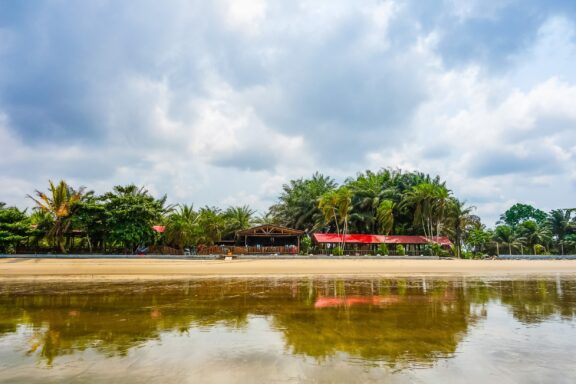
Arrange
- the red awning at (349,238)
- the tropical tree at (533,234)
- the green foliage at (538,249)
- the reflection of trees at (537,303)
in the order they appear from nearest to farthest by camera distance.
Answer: the reflection of trees at (537,303), the red awning at (349,238), the green foliage at (538,249), the tropical tree at (533,234)

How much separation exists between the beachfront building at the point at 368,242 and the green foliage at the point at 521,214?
41725mm

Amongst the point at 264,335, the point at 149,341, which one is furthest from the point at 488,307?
the point at 149,341

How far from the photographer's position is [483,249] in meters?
56.6

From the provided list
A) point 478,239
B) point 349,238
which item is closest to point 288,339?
point 349,238

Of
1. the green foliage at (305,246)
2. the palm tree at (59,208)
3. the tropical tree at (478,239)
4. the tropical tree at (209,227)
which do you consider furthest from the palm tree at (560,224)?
the palm tree at (59,208)

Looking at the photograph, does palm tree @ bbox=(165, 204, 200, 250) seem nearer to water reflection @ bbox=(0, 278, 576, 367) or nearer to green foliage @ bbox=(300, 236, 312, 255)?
green foliage @ bbox=(300, 236, 312, 255)

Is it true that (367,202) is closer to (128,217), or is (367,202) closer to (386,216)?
(386,216)

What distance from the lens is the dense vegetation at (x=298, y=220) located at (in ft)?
122

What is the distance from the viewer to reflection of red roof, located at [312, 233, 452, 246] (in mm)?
47812

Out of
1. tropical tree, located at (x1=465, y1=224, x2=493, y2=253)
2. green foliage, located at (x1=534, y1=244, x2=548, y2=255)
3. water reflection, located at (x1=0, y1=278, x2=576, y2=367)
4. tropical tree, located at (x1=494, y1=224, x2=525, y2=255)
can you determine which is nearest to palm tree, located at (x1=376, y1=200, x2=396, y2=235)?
tropical tree, located at (x1=465, y1=224, x2=493, y2=253)

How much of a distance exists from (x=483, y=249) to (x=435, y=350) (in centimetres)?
5717

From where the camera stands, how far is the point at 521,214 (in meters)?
82.4

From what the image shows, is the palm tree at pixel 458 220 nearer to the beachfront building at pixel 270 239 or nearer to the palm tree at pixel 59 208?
the beachfront building at pixel 270 239

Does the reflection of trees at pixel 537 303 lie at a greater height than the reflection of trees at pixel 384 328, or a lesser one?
lesser
